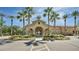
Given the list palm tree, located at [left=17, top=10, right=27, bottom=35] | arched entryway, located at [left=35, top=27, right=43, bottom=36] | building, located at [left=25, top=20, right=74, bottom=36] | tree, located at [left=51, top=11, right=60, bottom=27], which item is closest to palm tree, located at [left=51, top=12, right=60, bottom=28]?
tree, located at [left=51, top=11, right=60, bottom=27]

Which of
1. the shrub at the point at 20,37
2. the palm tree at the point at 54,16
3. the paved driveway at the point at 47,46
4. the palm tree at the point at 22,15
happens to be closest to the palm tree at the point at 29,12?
the palm tree at the point at 22,15

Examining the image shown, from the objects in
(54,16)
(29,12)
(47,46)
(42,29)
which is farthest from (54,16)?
(47,46)

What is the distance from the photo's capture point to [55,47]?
792 cm

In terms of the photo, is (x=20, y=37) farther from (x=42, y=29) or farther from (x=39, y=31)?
(x=42, y=29)

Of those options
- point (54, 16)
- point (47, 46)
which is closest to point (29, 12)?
point (54, 16)

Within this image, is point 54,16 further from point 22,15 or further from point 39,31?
point 22,15

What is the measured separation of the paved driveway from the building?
380 millimetres

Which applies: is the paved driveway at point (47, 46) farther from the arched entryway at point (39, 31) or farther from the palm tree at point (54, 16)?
the palm tree at point (54, 16)

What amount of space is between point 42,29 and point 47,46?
2.03 feet

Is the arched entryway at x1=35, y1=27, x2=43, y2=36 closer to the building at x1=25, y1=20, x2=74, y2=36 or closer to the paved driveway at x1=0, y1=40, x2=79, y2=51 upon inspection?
the building at x1=25, y1=20, x2=74, y2=36

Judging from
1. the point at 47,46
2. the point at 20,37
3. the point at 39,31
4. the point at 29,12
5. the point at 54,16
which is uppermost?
the point at 29,12

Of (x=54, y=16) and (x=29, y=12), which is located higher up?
(x=29, y=12)

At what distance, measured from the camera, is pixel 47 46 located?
8000 millimetres

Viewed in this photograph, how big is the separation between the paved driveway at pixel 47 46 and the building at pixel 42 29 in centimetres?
38
